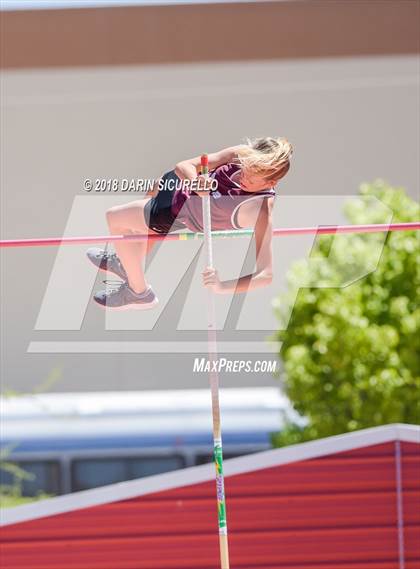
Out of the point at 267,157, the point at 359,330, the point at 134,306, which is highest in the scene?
the point at 359,330

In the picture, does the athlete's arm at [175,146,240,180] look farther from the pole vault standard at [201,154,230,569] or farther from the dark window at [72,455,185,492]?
A: the dark window at [72,455,185,492]

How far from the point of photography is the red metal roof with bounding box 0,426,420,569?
6.42 m

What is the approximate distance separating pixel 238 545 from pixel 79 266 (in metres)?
2.64

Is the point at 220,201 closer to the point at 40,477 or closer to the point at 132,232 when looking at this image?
the point at 132,232

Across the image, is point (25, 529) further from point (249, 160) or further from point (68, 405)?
point (68, 405)

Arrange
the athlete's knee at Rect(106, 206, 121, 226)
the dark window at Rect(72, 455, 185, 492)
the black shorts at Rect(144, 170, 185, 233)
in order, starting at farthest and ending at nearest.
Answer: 1. the dark window at Rect(72, 455, 185, 492)
2. the athlete's knee at Rect(106, 206, 121, 226)
3. the black shorts at Rect(144, 170, 185, 233)

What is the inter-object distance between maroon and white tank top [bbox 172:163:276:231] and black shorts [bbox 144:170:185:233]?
20 millimetres

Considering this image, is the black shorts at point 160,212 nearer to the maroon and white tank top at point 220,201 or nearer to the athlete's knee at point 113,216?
the maroon and white tank top at point 220,201

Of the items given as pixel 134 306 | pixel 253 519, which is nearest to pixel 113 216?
pixel 134 306

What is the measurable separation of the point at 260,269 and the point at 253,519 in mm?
2542

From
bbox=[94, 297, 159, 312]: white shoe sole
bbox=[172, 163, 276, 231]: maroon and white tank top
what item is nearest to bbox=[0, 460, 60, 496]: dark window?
bbox=[94, 297, 159, 312]: white shoe sole

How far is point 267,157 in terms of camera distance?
4.23m

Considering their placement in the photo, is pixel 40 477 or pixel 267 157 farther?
pixel 40 477

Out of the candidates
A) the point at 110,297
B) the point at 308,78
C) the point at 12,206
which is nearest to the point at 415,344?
the point at 308,78
